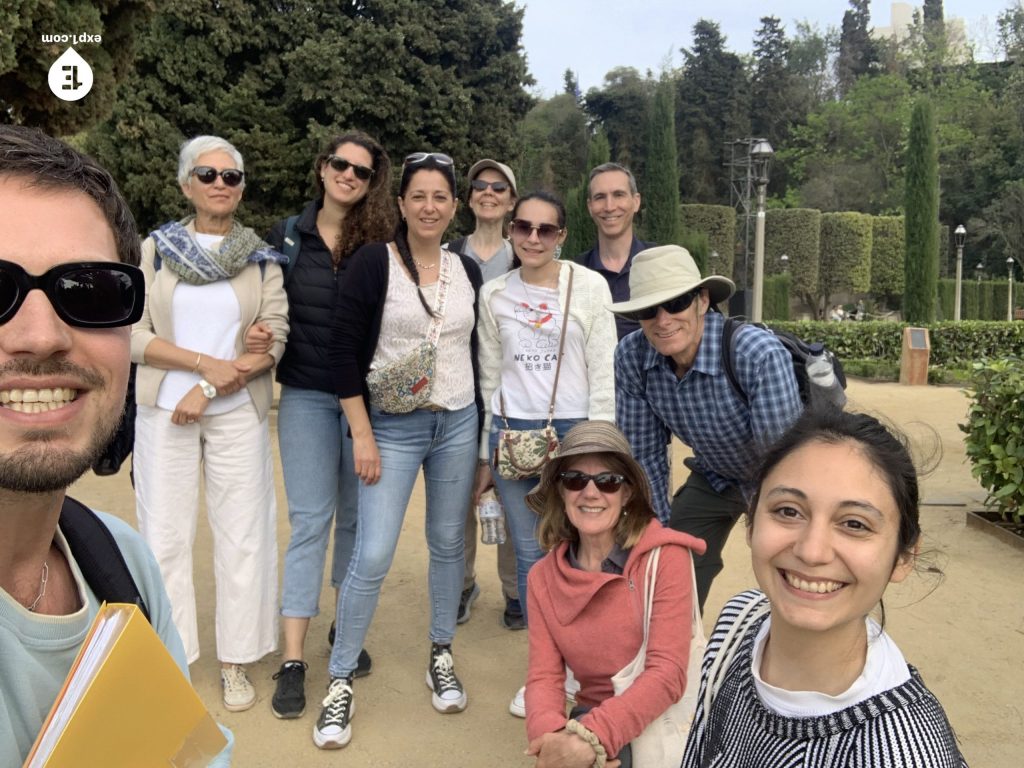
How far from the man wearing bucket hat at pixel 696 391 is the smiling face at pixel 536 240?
0.51 m

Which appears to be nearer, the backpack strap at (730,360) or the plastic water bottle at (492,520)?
the backpack strap at (730,360)

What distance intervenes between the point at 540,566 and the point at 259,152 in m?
16.0

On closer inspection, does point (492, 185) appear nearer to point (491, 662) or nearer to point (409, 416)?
point (409, 416)

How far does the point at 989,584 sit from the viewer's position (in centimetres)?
495

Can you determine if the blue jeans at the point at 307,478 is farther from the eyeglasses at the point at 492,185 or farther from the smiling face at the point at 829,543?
the smiling face at the point at 829,543

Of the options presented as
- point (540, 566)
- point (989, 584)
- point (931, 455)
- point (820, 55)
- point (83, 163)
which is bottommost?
point (989, 584)

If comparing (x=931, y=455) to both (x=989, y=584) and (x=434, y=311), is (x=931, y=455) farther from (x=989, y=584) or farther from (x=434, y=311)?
(x=989, y=584)

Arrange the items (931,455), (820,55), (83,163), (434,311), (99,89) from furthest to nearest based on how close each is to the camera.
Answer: (820,55)
(99,89)
(434,311)
(931,455)
(83,163)

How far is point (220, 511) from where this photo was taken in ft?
11.6

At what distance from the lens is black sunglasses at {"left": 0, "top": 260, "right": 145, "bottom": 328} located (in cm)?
101

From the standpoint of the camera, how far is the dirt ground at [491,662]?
3189 mm

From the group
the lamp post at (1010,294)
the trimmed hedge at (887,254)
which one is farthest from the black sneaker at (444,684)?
the trimmed hedge at (887,254)

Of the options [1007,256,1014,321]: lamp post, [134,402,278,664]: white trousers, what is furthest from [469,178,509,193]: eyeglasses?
[1007,256,1014,321]: lamp post

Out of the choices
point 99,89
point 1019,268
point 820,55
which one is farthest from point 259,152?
point 820,55
